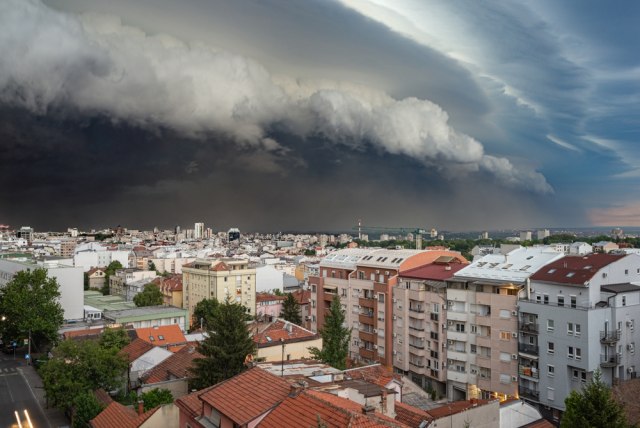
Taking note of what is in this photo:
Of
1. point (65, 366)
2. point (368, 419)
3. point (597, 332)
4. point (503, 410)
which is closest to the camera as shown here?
point (368, 419)

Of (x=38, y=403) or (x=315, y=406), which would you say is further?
(x=38, y=403)

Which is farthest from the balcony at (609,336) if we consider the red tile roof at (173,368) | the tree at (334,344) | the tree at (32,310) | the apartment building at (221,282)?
the apartment building at (221,282)

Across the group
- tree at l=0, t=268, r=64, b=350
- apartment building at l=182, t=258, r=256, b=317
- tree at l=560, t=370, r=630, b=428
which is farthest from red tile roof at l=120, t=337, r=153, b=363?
apartment building at l=182, t=258, r=256, b=317

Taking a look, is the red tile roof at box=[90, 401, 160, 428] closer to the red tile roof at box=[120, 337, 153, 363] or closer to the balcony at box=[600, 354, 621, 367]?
the red tile roof at box=[120, 337, 153, 363]

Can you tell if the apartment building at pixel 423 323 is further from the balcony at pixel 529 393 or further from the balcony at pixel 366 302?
the balcony at pixel 529 393

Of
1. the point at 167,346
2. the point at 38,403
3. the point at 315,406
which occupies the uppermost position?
the point at 315,406

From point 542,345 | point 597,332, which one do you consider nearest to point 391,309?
point 542,345

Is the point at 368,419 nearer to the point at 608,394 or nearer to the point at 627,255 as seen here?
the point at 608,394
